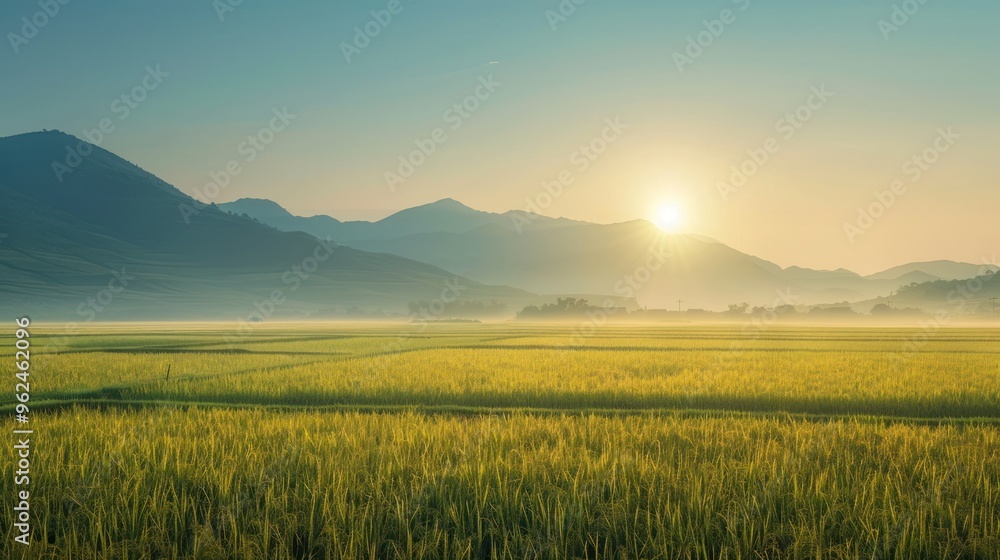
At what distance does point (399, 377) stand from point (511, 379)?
3114 millimetres

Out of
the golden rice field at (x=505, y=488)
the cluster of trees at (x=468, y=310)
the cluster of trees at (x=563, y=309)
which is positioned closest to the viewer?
the golden rice field at (x=505, y=488)

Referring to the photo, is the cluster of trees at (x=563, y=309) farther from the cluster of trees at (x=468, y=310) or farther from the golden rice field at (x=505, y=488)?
the golden rice field at (x=505, y=488)

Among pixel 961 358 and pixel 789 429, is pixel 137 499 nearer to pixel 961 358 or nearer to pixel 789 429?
pixel 789 429

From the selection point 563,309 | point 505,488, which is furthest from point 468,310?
point 505,488

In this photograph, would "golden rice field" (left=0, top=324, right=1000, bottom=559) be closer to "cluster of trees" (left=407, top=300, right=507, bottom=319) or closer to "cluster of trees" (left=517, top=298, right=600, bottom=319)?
"cluster of trees" (left=517, top=298, right=600, bottom=319)

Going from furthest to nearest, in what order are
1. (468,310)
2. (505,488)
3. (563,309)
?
(468,310) < (563,309) < (505,488)

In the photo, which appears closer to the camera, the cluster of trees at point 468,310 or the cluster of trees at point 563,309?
the cluster of trees at point 563,309

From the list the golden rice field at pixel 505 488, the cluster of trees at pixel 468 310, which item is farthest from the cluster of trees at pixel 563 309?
the golden rice field at pixel 505 488

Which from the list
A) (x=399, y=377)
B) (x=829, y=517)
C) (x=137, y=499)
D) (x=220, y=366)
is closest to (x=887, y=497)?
(x=829, y=517)

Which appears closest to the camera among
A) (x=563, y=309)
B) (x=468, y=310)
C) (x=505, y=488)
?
(x=505, y=488)

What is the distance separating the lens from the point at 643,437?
25.9 ft

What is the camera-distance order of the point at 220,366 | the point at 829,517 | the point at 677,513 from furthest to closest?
the point at 220,366 → the point at 829,517 → the point at 677,513

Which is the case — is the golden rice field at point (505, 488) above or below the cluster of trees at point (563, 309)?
below

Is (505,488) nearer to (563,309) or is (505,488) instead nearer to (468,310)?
(563,309)
